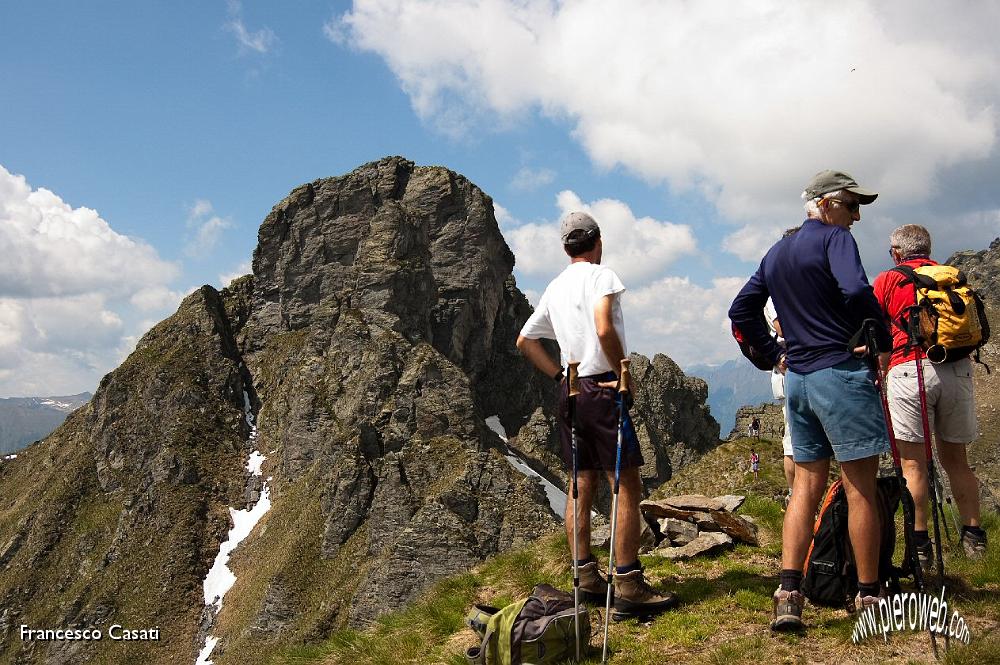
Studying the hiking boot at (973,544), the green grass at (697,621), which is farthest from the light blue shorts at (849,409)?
the hiking boot at (973,544)

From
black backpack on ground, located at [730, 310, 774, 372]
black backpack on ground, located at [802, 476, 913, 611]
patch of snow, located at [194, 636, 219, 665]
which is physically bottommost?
patch of snow, located at [194, 636, 219, 665]

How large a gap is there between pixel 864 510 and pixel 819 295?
218 cm

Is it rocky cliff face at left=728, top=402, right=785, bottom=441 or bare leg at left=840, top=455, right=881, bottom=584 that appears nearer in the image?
bare leg at left=840, top=455, right=881, bottom=584

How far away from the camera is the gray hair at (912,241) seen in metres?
9.12

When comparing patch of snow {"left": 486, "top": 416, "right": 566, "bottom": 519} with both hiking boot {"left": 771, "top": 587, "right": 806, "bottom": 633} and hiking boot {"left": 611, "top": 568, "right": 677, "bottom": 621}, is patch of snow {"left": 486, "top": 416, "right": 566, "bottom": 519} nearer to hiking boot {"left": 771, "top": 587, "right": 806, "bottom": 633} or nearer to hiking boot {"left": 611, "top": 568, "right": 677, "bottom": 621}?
hiking boot {"left": 611, "top": 568, "right": 677, "bottom": 621}

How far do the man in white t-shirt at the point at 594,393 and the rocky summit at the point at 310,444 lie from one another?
8219cm

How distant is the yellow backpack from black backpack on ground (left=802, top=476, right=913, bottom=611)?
6.53ft

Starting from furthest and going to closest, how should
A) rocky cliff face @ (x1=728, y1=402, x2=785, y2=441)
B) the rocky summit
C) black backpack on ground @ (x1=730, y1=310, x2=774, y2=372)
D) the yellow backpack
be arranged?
the rocky summit, rocky cliff face @ (x1=728, y1=402, x2=785, y2=441), the yellow backpack, black backpack on ground @ (x1=730, y1=310, x2=774, y2=372)

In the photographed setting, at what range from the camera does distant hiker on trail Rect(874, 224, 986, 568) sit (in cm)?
868

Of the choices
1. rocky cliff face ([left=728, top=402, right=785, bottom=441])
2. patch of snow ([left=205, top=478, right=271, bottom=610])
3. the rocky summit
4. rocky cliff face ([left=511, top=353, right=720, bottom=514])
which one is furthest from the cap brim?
rocky cliff face ([left=511, top=353, right=720, bottom=514])

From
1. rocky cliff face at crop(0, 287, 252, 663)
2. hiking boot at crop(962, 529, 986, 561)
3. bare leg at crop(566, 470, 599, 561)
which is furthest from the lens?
rocky cliff face at crop(0, 287, 252, 663)

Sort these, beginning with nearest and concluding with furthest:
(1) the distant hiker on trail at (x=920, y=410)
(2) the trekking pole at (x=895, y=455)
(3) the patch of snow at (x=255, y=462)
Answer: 1. (2) the trekking pole at (x=895, y=455)
2. (1) the distant hiker on trail at (x=920, y=410)
3. (3) the patch of snow at (x=255, y=462)

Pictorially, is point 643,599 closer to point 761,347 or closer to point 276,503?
point 761,347

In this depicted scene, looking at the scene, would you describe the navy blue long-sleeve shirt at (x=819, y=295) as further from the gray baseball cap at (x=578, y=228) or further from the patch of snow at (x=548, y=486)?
the patch of snow at (x=548, y=486)
